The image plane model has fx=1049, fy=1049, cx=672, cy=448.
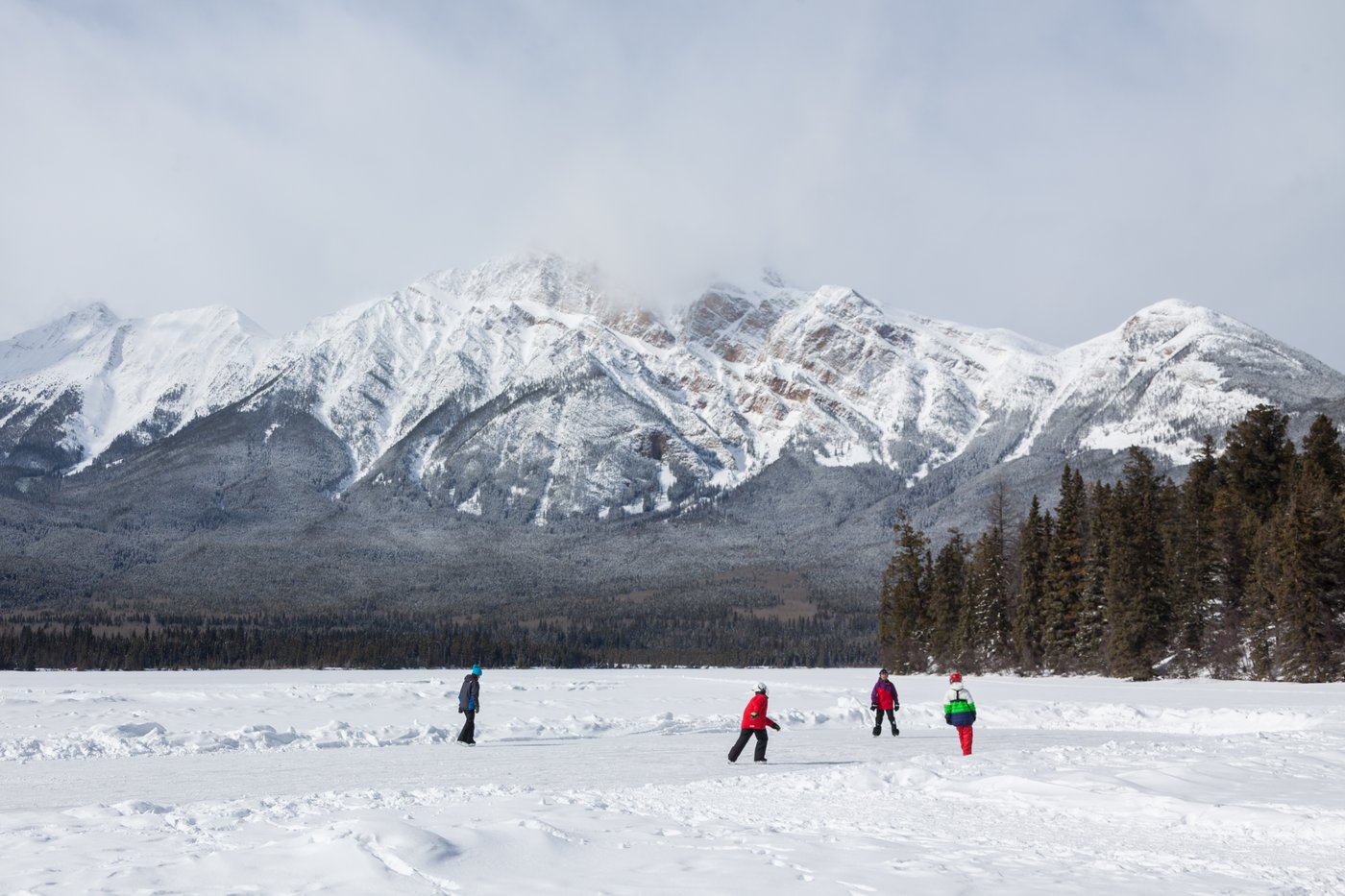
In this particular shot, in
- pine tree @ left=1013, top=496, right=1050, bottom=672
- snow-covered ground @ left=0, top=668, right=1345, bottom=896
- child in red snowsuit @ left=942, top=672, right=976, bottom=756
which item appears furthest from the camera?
pine tree @ left=1013, top=496, right=1050, bottom=672

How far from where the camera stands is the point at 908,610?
301 feet

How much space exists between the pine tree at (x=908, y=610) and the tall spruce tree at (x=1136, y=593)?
28158 millimetres

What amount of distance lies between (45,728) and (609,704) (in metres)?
20.9

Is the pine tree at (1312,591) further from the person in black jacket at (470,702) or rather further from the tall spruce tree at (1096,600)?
the person in black jacket at (470,702)

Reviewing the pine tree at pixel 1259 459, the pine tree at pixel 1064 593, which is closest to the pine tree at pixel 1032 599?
the pine tree at pixel 1064 593

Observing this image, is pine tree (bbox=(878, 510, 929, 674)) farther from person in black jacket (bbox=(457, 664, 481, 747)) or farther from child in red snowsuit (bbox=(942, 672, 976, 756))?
child in red snowsuit (bbox=(942, 672, 976, 756))

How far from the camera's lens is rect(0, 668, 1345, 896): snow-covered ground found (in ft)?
35.4

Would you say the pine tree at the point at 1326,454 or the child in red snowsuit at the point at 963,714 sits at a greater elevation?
the pine tree at the point at 1326,454

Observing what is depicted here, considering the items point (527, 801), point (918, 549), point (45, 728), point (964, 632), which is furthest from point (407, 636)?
point (527, 801)

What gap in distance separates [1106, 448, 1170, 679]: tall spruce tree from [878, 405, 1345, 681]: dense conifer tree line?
0.26ft

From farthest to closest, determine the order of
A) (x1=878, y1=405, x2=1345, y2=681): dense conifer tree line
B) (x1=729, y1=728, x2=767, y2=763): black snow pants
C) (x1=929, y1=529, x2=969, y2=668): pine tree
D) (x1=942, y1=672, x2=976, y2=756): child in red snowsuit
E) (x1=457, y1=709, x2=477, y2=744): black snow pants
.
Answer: (x1=929, y1=529, x2=969, y2=668): pine tree, (x1=878, y1=405, x2=1345, y2=681): dense conifer tree line, (x1=457, y1=709, x2=477, y2=744): black snow pants, (x1=942, y1=672, x2=976, y2=756): child in red snowsuit, (x1=729, y1=728, x2=767, y2=763): black snow pants

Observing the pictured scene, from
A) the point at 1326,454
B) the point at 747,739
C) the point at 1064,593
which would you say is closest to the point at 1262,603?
the point at 1326,454

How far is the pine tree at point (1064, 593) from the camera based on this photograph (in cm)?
6744

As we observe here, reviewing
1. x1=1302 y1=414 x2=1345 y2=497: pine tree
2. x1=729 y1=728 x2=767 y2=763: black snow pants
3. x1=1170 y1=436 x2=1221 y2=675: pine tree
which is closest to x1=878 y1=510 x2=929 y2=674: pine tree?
x1=1170 y1=436 x2=1221 y2=675: pine tree
